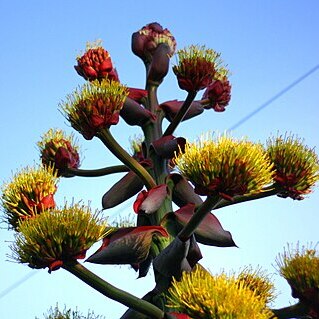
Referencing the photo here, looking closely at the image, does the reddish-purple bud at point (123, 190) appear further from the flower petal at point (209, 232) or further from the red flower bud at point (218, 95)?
the red flower bud at point (218, 95)

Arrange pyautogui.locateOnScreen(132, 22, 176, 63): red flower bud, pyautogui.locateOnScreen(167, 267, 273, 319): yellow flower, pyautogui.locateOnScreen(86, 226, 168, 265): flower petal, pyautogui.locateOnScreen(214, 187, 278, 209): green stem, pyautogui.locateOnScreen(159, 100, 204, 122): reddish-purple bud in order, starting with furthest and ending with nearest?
pyautogui.locateOnScreen(132, 22, 176, 63): red flower bud → pyautogui.locateOnScreen(159, 100, 204, 122): reddish-purple bud → pyautogui.locateOnScreen(214, 187, 278, 209): green stem → pyautogui.locateOnScreen(86, 226, 168, 265): flower petal → pyautogui.locateOnScreen(167, 267, 273, 319): yellow flower

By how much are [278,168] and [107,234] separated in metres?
0.61

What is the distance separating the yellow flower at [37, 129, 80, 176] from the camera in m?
2.94

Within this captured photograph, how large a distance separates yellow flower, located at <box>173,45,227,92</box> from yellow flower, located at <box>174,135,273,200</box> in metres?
0.47

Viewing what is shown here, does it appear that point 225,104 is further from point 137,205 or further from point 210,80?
point 137,205

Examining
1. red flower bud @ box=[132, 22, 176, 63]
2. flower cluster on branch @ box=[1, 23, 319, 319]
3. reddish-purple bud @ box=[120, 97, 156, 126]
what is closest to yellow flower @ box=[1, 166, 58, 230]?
flower cluster on branch @ box=[1, 23, 319, 319]

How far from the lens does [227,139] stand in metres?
2.30

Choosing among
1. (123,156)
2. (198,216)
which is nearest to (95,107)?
(123,156)

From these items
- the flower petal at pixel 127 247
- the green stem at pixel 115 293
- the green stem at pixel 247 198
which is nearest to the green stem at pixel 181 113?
the green stem at pixel 247 198

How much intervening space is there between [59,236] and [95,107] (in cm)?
46

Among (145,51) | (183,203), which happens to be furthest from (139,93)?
(183,203)

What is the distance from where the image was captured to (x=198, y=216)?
231 centimetres

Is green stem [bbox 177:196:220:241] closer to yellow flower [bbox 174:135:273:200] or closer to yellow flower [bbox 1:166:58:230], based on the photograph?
yellow flower [bbox 174:135:273:200]

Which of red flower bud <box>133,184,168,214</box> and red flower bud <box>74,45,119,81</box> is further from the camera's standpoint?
red flower bud <box>74,45,119,81</box>
